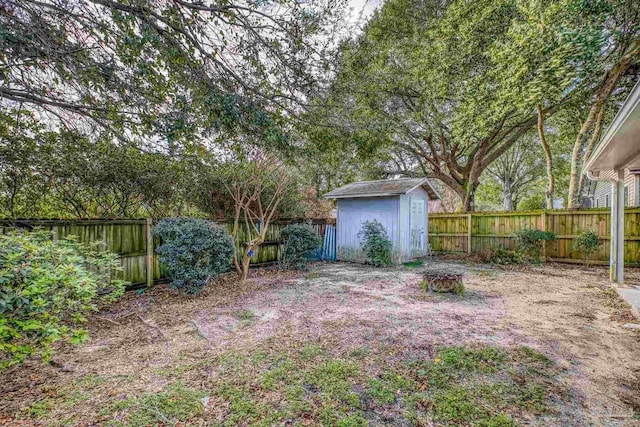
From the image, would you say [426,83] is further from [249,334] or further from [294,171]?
[249,334]

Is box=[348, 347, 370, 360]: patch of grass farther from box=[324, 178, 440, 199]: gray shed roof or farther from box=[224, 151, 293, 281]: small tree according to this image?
box=[324, 178, 440, 199]: gray shed roof

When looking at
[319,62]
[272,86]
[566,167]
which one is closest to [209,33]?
[272,86]

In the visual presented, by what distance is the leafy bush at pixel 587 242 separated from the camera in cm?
769

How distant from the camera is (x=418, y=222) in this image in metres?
9.82

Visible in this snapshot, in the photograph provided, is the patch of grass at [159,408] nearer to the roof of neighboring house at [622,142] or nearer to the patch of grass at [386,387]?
the patch of grass at [386,387]

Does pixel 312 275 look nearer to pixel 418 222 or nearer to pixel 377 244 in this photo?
pixel 377 244

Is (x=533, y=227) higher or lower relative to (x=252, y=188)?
lower

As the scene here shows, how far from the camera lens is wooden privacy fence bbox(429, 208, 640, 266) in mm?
7754

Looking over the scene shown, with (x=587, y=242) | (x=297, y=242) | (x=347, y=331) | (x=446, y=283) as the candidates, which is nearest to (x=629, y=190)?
(x=587, y=242)

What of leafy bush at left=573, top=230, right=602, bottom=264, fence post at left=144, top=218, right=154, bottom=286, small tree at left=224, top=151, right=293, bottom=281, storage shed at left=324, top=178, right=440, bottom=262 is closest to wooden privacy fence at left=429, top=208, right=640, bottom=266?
leafy bush at left=573, top=230, right=602, bottom=264

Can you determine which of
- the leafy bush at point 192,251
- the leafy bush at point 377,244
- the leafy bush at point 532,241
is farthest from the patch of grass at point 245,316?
the leafy bush at point 532,241

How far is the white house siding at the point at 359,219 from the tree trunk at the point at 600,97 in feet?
18.6

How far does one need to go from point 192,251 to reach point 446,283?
4.49m

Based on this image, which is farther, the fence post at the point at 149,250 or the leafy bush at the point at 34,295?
the fence post at the point at 149,250
